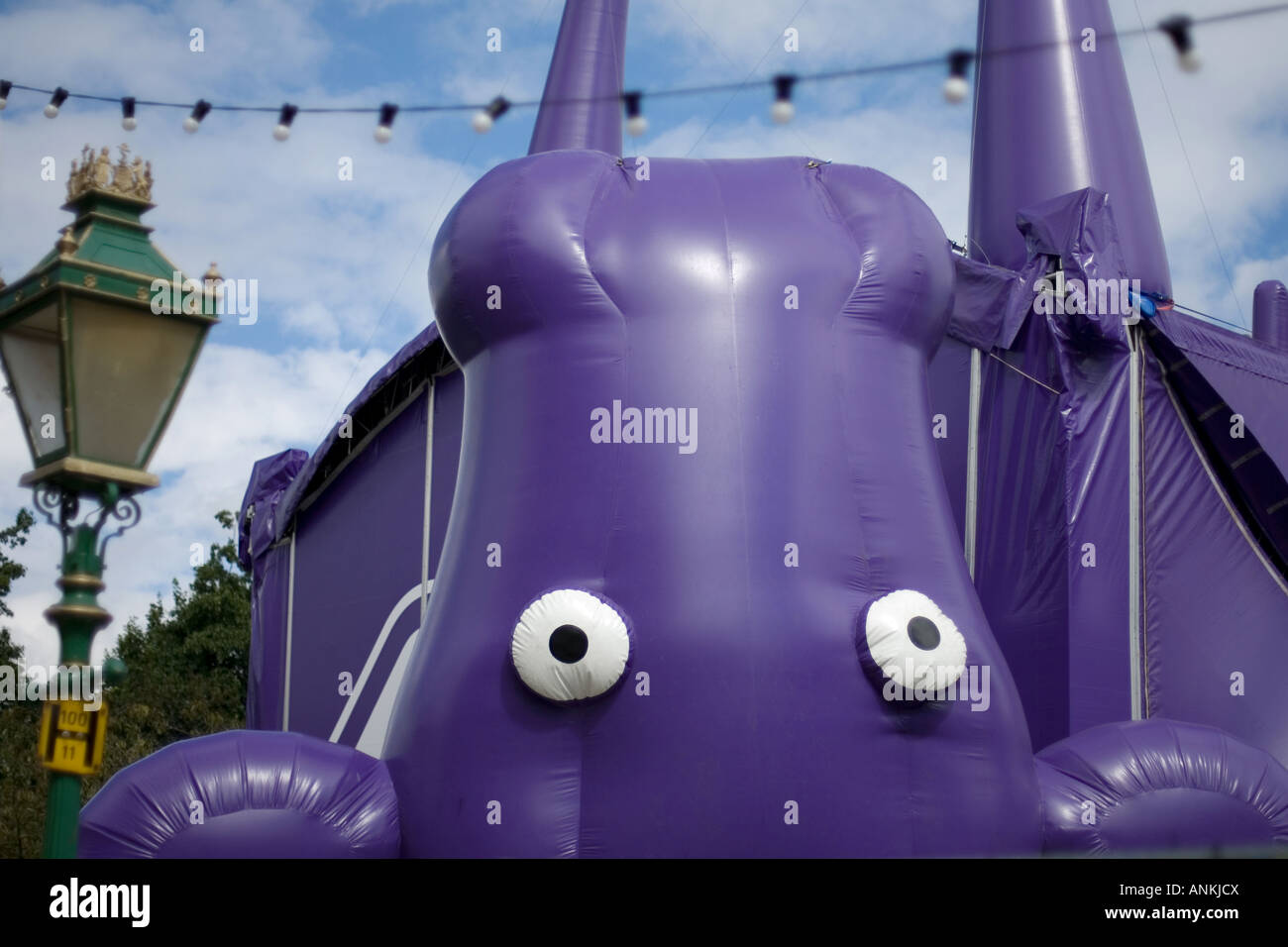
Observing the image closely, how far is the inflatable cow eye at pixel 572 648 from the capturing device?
509cm

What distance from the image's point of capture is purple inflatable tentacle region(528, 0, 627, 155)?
12.2 meters

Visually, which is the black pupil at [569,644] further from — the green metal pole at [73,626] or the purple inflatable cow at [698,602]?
the green metal pole at [73,626]

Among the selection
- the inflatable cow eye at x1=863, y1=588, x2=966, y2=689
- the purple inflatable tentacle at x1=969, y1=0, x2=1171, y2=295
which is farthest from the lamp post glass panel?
the purple inflatable tentacle at x1=969, y1=0, x2=1171, y2=295

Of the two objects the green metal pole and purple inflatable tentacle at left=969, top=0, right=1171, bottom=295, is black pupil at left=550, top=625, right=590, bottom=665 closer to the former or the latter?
the green metal pole

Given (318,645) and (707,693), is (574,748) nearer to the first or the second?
(707,693)

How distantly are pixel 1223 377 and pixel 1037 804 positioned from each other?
4.25m

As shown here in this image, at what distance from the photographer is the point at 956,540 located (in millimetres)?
5859

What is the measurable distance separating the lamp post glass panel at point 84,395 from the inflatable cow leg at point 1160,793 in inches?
148

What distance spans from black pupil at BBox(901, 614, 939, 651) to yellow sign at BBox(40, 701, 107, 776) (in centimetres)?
294

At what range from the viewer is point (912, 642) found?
5.20 meters

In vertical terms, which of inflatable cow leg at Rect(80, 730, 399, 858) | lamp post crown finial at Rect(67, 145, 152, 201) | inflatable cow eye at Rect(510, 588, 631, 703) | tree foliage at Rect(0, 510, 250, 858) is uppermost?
tree foliage at Rect(0, 510, 250, 858)

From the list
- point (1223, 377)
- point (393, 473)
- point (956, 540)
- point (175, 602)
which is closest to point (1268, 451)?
point (1223, 377)
